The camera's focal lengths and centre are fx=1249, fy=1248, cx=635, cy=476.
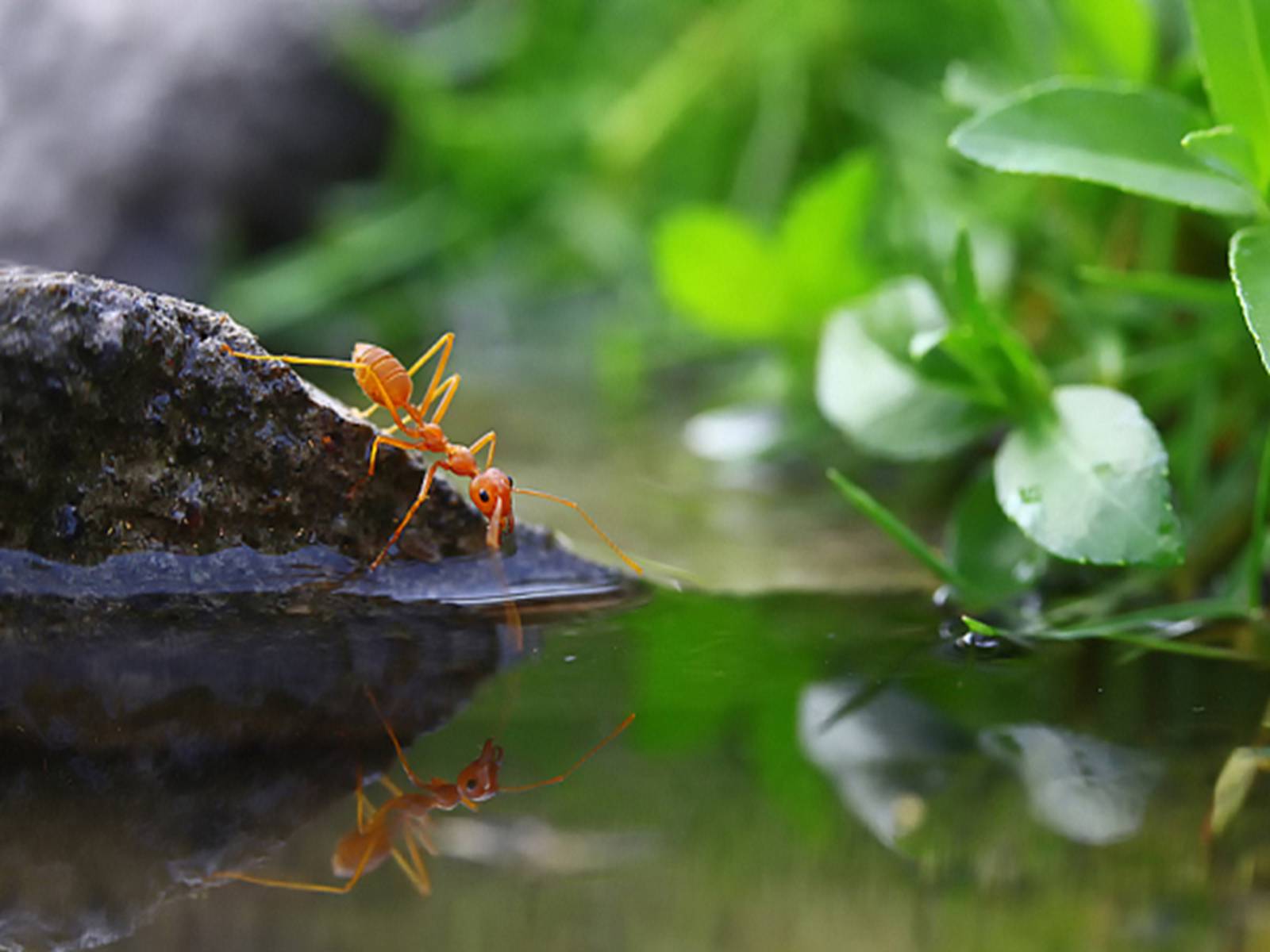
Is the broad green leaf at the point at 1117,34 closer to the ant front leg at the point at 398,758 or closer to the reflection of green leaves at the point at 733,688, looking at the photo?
the reflection of green leaves at the point at 733,688

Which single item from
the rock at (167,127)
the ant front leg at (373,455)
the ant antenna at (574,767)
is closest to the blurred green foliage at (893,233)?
the rock at (167,127)

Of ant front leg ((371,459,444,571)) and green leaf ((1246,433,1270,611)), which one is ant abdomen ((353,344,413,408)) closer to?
ant front leg ((371,459,444,571))

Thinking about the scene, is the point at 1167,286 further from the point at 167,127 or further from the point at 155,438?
the point at 167,127

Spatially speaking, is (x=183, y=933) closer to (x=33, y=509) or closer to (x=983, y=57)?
(x=33, y=509)

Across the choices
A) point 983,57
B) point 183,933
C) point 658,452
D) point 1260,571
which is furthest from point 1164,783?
point 983,57

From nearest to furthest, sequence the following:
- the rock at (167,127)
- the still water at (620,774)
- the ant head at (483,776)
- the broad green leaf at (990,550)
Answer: the still water at (620,774), the ant head at (483,776), the broad green leaf at (990,550), the rock at (167,127)

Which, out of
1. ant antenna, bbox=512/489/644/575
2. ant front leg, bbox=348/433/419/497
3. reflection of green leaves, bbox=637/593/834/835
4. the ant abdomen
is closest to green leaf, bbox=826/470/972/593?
reflection of green leaves, bbox=637/593/834/835
